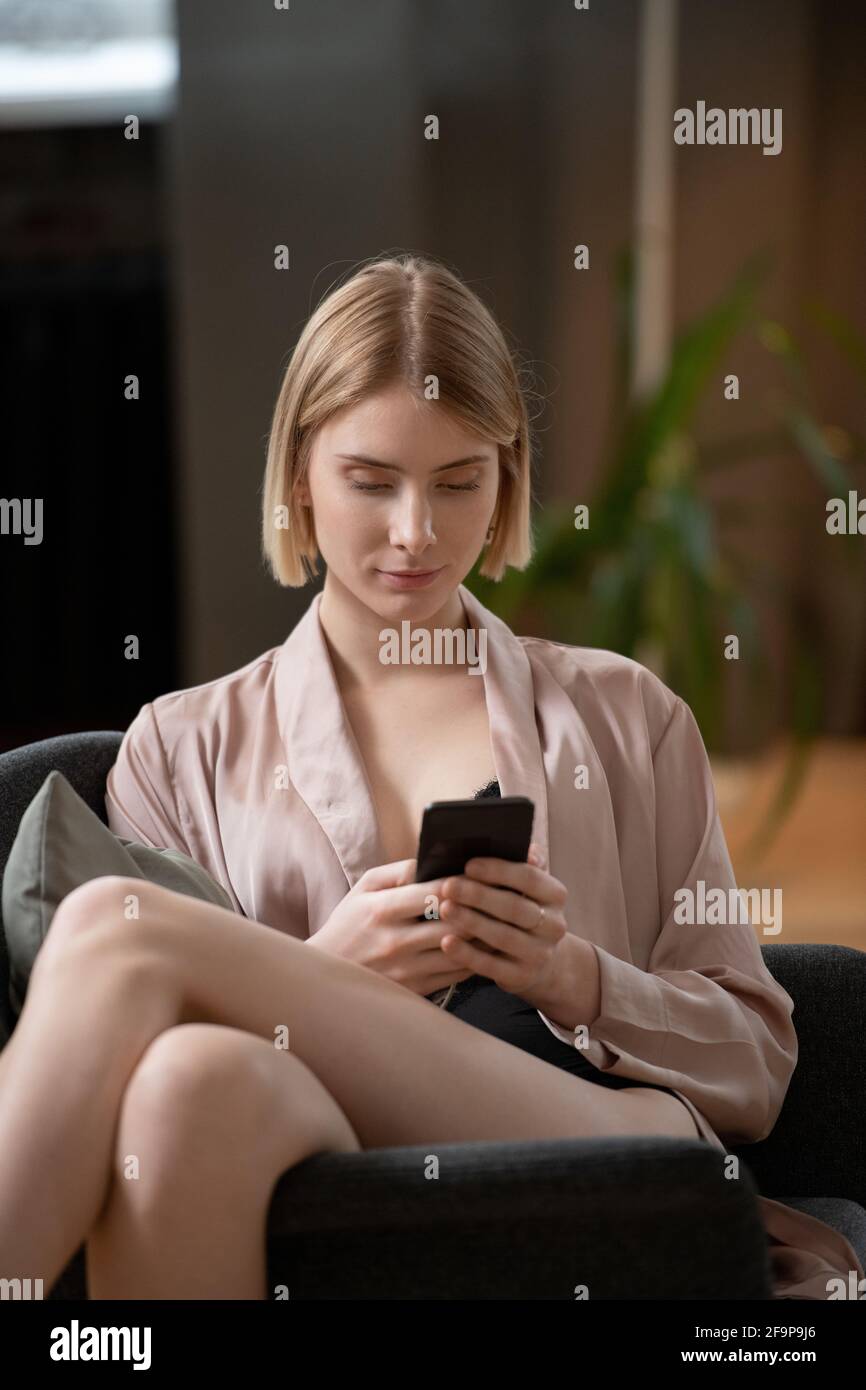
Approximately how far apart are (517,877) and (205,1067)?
327 millimetres

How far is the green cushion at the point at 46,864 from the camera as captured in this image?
133 cm

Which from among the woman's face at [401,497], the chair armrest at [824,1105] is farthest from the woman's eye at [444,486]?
the chair armrest at [824,1105]

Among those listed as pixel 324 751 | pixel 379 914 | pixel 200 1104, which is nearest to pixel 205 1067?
pixel 200 1104

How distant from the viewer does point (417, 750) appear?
1652mm

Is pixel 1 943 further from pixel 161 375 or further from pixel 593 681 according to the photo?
pixel 161 375

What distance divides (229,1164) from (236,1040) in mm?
94

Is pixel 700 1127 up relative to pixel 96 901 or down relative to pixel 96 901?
down

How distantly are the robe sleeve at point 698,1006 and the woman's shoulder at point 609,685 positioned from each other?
7cm

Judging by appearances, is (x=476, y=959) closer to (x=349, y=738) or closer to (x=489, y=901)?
(x=489, y=901)

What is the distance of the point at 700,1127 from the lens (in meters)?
1.43

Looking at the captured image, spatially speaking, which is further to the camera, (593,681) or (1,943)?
(593,681)

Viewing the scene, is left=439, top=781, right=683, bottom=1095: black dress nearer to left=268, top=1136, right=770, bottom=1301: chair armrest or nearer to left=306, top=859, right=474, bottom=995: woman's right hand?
left=306, top=859, right=474, bottom=995: woman's right hand

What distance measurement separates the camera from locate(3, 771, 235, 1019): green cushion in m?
1.33
